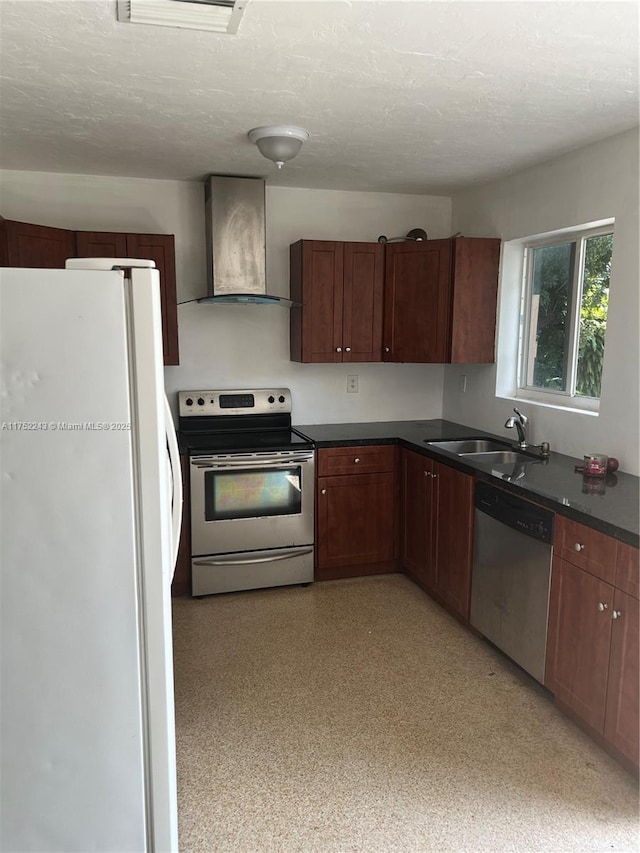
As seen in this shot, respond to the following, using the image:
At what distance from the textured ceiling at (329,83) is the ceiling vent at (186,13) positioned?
0.04 meters

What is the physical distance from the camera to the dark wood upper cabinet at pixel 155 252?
3.55 metres

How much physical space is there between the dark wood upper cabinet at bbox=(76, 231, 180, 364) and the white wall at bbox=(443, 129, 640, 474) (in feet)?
6.36

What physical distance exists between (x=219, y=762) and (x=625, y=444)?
7.14 feet

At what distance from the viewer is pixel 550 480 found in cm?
279

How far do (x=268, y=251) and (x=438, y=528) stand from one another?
2053mm

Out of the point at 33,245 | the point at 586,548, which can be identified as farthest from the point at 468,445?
the point at 33,245

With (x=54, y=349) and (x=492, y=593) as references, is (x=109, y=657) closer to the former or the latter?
(x=54, y=349)

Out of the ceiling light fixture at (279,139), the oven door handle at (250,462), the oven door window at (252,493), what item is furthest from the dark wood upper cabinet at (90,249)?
the ceiling light fixture at (279,139)

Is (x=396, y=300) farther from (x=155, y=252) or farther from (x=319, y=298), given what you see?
(x=155, y=252)

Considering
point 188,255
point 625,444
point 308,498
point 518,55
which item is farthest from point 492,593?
point 188,255

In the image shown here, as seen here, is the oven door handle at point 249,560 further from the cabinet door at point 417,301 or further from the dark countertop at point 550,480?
the cabinet door at point 417,301

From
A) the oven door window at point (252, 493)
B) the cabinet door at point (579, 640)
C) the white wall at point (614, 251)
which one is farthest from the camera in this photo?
the oven door window at point (252, 493)

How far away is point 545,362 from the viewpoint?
11.9 ft

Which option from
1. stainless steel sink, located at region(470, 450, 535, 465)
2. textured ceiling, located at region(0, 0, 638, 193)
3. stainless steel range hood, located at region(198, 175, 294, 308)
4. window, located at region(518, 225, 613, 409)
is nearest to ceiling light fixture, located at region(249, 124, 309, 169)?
textured ceiling, located at region(0, 0, 638, 193)
